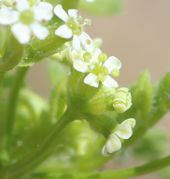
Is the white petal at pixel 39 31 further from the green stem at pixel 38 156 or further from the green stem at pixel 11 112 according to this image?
the green stem at pixel 11 112

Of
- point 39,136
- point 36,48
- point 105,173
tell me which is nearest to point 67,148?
point 39,136

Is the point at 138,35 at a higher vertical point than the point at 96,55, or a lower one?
lower

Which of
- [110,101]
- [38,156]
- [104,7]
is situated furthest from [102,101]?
[104,7]

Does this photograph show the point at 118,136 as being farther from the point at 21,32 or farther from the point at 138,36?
the point at 138,36

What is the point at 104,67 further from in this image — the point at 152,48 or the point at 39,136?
the point at 152,48

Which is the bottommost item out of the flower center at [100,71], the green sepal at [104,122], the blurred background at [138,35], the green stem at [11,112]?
the blurred background at [138,35]

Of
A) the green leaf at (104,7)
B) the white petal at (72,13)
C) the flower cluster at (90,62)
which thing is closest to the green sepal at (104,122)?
the flower cluster at (90,62)
